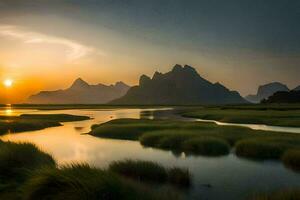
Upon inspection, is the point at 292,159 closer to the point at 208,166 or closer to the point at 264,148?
the point at 264,148

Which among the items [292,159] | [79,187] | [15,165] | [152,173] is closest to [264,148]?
[292,159]

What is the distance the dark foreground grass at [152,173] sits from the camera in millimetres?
22188

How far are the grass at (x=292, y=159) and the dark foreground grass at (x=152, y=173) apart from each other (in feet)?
31.4

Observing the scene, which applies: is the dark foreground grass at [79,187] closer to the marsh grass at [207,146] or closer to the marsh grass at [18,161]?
the marsh grass at [18,161]

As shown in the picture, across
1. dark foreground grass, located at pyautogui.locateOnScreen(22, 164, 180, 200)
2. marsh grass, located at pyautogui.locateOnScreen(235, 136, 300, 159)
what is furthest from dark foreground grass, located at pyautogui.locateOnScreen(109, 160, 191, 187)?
marsh grass, located at pyautogui.locateOnScreen(235, 136, 300, 159)

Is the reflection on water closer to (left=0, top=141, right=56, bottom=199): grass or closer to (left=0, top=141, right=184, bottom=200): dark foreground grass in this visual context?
(left=0, top=141, right=184, bottom=200): dark foreground grass

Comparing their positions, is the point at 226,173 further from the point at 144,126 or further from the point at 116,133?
the point at 144,126

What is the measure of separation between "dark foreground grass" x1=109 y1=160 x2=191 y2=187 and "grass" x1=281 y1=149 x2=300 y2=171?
9.58 metres

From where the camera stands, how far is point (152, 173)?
23.4m

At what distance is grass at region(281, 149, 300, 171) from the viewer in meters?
27.5

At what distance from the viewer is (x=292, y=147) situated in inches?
1321

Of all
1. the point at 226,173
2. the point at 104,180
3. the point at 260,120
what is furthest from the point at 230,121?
the point at 104,180

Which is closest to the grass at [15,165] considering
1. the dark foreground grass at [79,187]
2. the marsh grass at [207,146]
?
the dark foreground grass at [79,187]

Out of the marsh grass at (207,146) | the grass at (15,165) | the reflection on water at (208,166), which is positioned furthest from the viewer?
the marsh grass at (207,146)
